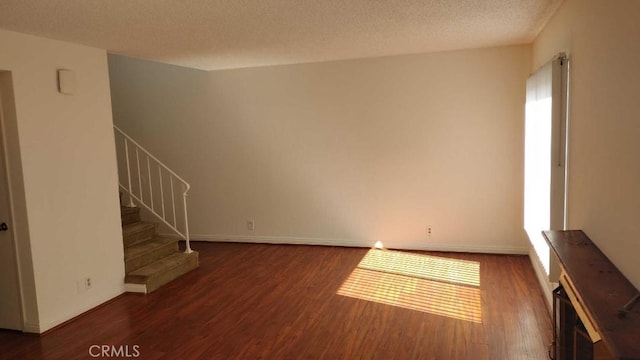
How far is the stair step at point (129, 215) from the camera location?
5230 millimetres

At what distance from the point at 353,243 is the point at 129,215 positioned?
9.01 feet

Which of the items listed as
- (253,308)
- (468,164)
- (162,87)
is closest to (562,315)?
(253,308)

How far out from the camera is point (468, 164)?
539 centimetres

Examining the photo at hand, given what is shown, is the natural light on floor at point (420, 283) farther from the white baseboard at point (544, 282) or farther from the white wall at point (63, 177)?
the white wall at point (63, 177)

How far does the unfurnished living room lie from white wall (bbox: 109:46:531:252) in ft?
0.08

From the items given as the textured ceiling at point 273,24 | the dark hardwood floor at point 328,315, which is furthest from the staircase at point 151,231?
the textured ceiling at point 273,24

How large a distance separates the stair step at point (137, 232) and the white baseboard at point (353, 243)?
1.31m

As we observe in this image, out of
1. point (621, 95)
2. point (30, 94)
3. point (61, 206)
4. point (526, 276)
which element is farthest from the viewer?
point (526, 276)

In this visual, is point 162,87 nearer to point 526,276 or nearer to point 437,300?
point 437,300

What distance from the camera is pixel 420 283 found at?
4520 millimetres

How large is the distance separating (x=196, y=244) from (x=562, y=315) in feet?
16.5

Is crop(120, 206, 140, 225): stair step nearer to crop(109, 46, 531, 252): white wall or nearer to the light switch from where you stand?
crop(109, 46, 531, 252): white wall

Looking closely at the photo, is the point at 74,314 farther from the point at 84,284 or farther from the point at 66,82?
the point at 66,82

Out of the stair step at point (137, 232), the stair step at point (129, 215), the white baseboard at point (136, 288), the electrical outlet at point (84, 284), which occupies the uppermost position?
the stair step at point (129, 215)
